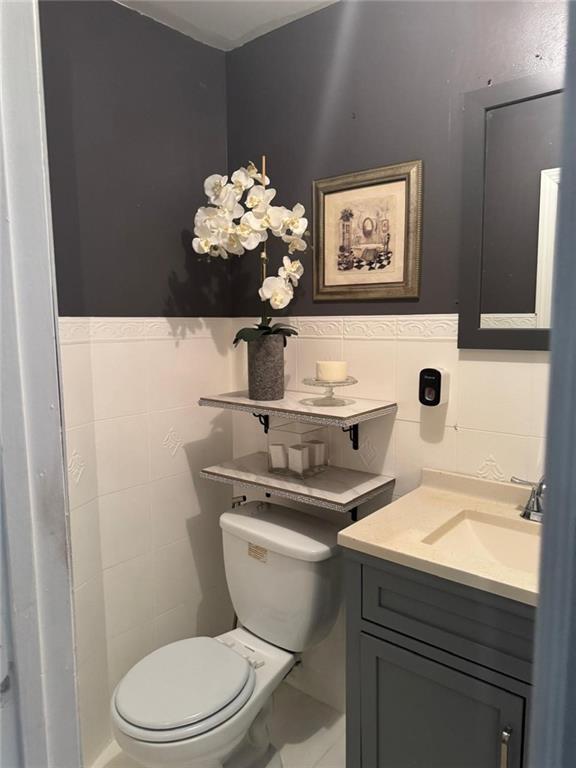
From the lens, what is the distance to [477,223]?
4.47 ft

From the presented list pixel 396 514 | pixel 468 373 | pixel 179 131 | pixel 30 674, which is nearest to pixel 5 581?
pixel 30 674

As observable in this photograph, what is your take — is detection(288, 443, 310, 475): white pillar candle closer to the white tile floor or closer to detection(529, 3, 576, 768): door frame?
the white tile floor

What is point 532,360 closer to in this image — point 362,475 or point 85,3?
point 362,475

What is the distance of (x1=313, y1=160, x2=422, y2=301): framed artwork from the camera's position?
149 cm

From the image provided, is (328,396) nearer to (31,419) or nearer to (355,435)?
(355,435)

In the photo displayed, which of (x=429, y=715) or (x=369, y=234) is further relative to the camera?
(x=369, y=234)

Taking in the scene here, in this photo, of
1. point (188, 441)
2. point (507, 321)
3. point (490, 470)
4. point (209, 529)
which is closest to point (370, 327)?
point (507, 321)

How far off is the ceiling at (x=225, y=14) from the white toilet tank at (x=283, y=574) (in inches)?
62.4

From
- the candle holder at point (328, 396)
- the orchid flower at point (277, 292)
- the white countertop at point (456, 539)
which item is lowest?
the white countertop at point (456, 539)

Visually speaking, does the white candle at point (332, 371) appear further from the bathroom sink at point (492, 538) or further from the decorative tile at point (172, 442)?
the decorative tile at point (172, 442)

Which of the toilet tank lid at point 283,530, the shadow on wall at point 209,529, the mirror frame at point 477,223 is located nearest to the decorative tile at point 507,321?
the mirror frame at point 477,223

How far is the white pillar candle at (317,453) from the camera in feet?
5.43

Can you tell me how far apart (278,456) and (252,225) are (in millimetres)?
715

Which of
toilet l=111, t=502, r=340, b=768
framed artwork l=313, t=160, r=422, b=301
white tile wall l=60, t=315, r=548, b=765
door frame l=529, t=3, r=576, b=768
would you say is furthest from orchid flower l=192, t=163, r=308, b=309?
door frame l=529, t=3, r=576, b=768
